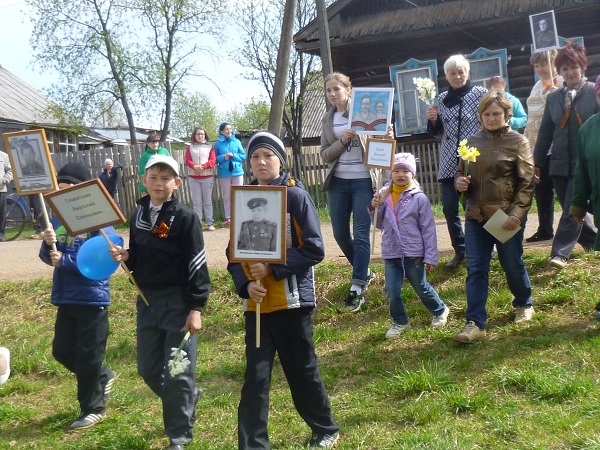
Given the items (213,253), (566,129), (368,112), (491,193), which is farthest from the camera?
(213,253)

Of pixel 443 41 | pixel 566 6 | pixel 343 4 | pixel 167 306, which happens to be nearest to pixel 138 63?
pixel 343 4

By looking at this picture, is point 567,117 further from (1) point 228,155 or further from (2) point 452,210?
(1) point 228,155

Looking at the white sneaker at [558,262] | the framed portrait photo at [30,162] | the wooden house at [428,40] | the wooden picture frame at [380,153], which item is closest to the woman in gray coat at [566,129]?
the white sneaker at [558,262]

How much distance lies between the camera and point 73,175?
17.1 feet

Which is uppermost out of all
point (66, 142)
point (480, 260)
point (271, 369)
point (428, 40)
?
point (66, 142)

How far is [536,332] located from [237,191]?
2.76 metres

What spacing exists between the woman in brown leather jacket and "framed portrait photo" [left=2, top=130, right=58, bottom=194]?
2842 millimetres

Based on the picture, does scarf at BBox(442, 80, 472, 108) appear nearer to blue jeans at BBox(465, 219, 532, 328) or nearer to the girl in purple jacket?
the girl in purple jacket

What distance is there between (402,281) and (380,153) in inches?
40.9

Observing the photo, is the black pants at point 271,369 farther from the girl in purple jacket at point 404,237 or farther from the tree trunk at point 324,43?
the tree trunk at point 324,43

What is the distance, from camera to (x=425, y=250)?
5.65 meters

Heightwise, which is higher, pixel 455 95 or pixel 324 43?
pixel 324 43

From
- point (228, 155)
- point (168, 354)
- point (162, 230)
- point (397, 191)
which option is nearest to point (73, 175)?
point (162, 230)

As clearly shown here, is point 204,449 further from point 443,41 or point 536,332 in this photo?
point 443,41
